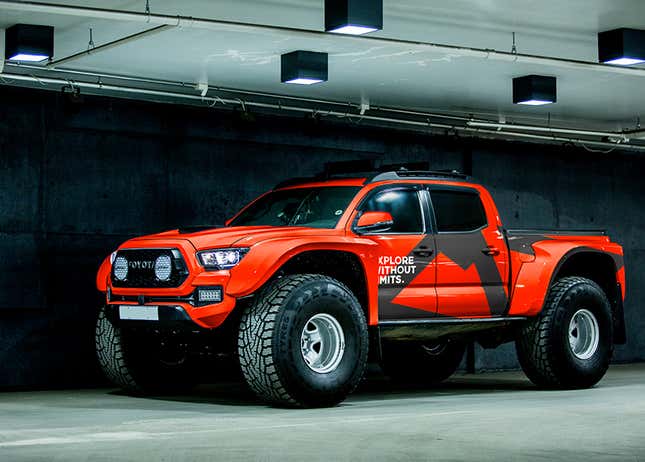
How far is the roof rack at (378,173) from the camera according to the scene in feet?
40.8

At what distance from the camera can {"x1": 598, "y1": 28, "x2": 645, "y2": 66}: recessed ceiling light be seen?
11.9 m

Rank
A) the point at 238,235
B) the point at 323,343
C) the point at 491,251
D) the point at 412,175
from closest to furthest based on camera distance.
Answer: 1. the point at 238,235
2. the point at 323,343
3. the point at 412,175
4. the point at 491,251

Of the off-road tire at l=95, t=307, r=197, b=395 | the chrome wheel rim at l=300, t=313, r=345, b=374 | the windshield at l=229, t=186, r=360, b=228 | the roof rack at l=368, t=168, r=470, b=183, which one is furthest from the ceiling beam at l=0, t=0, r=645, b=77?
the off-road tire at l=95, t=307, r=197, b=395

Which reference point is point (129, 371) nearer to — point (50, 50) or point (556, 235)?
point (50, 50)

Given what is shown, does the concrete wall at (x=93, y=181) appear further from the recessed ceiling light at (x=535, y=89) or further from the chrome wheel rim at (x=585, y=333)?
the chrome wheel rim at (x=585, y=333)

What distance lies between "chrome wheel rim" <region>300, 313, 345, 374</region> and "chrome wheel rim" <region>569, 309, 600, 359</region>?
11.5ft

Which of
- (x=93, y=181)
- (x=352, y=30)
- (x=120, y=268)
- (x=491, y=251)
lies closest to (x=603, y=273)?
(x=491, y=251)

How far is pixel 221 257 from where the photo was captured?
11.0 m

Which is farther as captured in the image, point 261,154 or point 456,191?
point 261,154

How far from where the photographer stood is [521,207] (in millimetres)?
17922

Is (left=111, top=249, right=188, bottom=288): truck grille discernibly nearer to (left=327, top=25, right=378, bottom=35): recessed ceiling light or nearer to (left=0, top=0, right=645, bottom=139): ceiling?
(left=0, top=0, right=645, bottom=139): ceiling

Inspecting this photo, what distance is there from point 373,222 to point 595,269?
3.78 metres

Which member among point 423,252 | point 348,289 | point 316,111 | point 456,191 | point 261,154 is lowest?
point 348,289

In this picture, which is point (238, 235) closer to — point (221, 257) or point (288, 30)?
point (221, 257)
